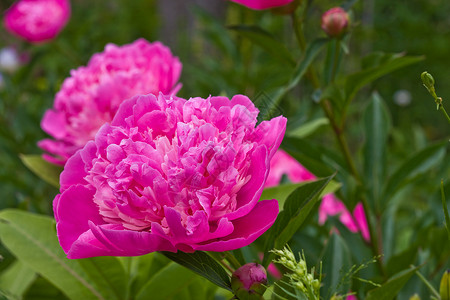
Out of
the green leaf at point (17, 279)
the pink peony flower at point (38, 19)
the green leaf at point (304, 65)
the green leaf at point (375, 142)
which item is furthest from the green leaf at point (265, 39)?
the pink peony flower at point (38, 19)

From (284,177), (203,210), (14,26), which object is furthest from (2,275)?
(14,26)

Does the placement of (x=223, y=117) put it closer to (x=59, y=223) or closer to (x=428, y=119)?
(x=59, y=223)

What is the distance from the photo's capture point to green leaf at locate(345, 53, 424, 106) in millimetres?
694

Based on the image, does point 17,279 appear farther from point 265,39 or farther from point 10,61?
point 10,61

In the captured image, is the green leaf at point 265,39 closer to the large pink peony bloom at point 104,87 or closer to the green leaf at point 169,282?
the large pink peony bloom at point 104,87

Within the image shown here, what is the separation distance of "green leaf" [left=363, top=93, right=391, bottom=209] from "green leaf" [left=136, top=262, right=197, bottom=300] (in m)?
0.39

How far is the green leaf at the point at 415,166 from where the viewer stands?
86cm

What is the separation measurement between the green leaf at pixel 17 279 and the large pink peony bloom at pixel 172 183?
41cm

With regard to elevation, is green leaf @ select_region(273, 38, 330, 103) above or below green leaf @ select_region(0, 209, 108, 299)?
above

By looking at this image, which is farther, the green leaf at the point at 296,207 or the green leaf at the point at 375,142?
the green leaf at the point at 375,142

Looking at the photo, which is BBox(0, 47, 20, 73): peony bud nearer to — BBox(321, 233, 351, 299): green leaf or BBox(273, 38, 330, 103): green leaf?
BBox(273, 38, 330, 103): green leaf

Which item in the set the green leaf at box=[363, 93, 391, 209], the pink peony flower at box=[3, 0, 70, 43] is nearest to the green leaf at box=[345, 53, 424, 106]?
the green leaf at box=[363, 93, 391, 209]

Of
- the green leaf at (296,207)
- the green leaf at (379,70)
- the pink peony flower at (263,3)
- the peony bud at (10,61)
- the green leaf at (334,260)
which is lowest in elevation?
the peony bud at (10,61)

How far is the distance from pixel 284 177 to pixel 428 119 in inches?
134
